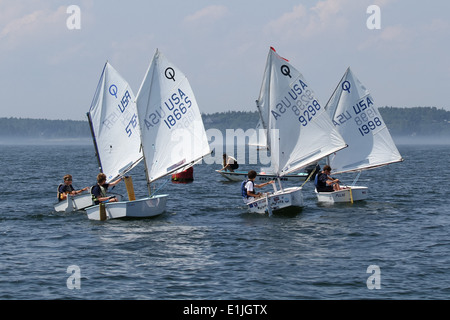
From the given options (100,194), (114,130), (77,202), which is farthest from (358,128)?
(77,202)

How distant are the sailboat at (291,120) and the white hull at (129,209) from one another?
6878 millimetres

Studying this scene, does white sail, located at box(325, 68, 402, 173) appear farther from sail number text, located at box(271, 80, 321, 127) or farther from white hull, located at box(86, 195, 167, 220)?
white hull, located at box(86, 195, 167, 220)

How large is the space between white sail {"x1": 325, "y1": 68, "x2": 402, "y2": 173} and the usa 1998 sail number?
39.2 ft

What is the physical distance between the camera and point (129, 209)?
28.7 meters

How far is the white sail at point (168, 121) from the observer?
2991 centimetres

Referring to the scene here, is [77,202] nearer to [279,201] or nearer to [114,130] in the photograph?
[114,130]

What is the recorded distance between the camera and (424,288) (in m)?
18.7

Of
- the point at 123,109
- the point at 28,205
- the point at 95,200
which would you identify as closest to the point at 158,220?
the point at 95,200

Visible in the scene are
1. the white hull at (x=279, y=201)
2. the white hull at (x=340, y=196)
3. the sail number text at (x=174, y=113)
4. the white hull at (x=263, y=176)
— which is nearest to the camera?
the white hull at (x=279, y=201)

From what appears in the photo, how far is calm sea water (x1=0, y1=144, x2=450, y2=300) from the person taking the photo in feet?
61.2

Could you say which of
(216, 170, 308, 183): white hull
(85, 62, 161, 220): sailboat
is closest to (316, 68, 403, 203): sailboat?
(216, 170, 308, 183): white hull

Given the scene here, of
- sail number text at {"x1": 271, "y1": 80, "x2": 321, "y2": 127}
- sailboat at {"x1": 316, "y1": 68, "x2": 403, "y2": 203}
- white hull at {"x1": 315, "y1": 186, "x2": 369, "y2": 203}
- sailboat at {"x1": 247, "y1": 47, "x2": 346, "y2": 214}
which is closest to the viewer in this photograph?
sailboat at {"x1": 247, "y1": 47, "x2": 346, "y2": 214}

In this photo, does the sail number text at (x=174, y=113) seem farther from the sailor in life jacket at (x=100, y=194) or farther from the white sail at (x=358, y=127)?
the white sail at (x=358, y=127)

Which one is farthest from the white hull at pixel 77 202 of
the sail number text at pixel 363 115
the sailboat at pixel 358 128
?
the sail number text at pixel 363 115
